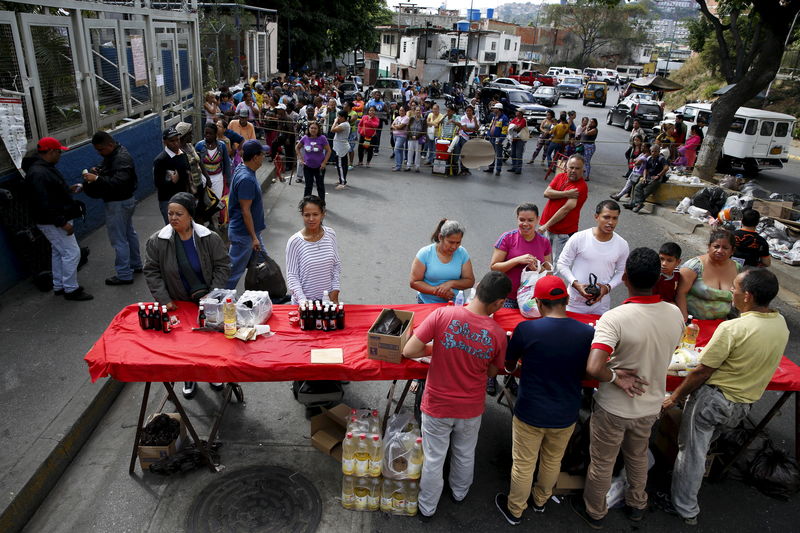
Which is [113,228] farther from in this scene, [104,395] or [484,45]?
[484,45]

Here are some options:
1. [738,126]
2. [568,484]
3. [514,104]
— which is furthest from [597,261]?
[514,104]

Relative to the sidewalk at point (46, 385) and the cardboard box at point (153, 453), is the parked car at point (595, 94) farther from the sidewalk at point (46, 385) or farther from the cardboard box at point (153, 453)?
the cardboard box at point (153, 453)

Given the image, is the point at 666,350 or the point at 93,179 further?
the point at 93,179

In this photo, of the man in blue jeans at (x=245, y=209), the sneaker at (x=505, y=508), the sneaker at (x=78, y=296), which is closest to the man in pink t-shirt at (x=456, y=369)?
the sneaker at (x=505, y=508)

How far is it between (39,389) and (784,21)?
15757 millimetres

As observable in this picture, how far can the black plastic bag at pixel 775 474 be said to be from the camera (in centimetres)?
423

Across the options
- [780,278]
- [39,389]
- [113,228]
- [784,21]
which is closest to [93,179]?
[113,228]

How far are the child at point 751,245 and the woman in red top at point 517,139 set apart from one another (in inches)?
358

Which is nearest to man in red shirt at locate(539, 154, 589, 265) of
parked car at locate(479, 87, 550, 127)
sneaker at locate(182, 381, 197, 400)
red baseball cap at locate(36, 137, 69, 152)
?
sneaker at locate(182, 381, 197, 400)

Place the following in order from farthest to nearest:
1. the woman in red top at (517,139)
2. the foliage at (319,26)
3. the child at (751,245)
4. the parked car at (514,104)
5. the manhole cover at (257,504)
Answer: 1. the foliage at (319,26)
2. the parked car at (514,104)
3. the woman in red top at (517,139)
4. the child at (751,245)
5. the manhole cover at (257,504)

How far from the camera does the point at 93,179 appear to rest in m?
6.24

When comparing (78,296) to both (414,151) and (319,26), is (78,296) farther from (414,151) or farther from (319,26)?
(319,26)

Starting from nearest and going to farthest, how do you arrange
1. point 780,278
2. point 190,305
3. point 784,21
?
point 190,305, point 780,278, point 784,21

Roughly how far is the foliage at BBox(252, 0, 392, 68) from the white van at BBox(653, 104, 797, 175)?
73.1 feet
